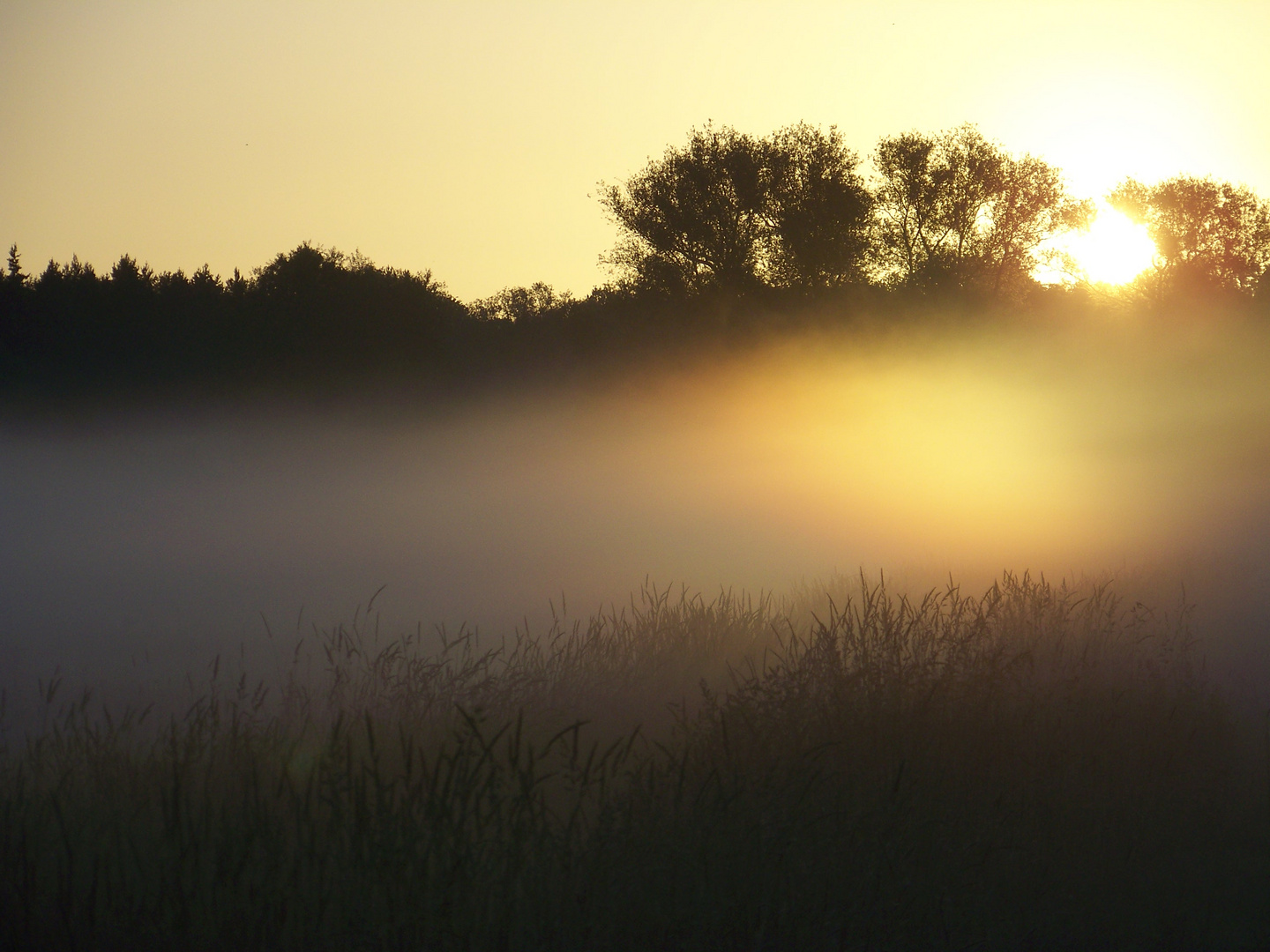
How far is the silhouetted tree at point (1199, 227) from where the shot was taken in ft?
119

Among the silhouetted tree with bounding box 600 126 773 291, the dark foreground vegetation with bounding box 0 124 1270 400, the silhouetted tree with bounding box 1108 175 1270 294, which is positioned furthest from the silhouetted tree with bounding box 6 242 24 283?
the silhouetted tree with bounding box 1108 175 1270 294

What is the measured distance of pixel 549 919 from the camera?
3.20 m

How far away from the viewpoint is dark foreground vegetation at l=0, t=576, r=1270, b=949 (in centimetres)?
313

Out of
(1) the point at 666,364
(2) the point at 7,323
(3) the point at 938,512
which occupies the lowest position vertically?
(3) the point at 938,512

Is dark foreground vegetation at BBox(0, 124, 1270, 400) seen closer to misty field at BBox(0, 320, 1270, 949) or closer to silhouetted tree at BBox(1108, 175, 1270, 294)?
silhouetted tree at BBox(1108, 175, 1270, 294)

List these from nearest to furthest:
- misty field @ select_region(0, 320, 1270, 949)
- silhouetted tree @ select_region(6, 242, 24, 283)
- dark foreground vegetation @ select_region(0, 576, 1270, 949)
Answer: dark foreground vegetation @ select_region(0, 576, 1270, 949) → misty field @ select_region(0, 320, 1270, 949) → silhouetted tree @ select_region(6, 242, 24, 283)

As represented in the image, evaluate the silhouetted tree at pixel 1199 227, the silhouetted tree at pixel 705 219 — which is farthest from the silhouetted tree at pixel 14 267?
the silhouetted tree at pixel 1199 227

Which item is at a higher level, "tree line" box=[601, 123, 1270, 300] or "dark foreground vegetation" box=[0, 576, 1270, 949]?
"tree line" box=[601, 123, 1270, 300]

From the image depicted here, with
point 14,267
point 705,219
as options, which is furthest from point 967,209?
point 14,267

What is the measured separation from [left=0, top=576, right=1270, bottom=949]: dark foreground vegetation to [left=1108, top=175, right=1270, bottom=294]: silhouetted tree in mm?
34657

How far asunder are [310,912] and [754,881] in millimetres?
1426

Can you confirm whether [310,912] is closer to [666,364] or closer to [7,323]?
[666,364]

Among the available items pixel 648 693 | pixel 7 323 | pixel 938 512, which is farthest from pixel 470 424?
pixel 648 693

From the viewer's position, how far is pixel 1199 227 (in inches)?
1480
